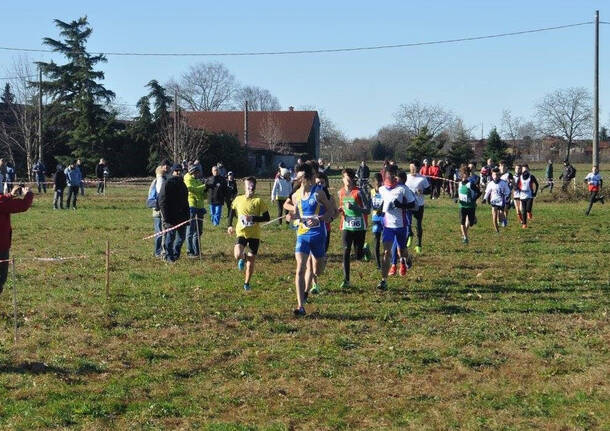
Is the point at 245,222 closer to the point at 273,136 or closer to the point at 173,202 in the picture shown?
the point at 173,202

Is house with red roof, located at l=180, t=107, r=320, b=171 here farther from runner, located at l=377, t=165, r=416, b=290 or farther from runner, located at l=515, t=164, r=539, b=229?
runner, located at l=377, t=165, r=416, b=290

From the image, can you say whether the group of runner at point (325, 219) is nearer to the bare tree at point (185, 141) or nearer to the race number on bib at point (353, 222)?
the race number on bib at point (353, 222)

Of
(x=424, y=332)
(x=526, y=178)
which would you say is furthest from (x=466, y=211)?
(x=424, y=332)

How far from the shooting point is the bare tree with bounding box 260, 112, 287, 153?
265 feet

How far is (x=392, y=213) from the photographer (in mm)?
12625

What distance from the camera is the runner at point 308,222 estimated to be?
10.6 metres

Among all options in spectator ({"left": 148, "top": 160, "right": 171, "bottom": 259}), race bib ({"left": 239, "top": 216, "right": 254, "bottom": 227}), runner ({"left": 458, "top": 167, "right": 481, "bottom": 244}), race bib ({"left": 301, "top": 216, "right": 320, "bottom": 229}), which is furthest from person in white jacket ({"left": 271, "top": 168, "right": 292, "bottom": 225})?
race bib ({"left": 301, "top": 216, "right": 320, "bottom": 229})

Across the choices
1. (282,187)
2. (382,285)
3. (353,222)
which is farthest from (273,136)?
(382,285)

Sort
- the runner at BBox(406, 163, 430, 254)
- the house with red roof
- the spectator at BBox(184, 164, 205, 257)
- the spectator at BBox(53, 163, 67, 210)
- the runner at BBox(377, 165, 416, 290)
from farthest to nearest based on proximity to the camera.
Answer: the house with red roof < the spectator at BBox(53, 163, 67, 210) < the runner at BBox(406, 163, 430, 254) < the spectator at BBox(184, 164, 205, 257) < the runner at BBox(377, 165, 416, 290)

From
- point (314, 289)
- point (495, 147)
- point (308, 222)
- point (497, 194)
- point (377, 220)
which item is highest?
point (495, 147)

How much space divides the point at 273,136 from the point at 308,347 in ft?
239

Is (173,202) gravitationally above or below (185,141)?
below

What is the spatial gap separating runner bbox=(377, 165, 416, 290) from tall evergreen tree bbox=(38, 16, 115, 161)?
156 feet

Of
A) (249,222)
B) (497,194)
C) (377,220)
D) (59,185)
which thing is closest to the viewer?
(249,222)
